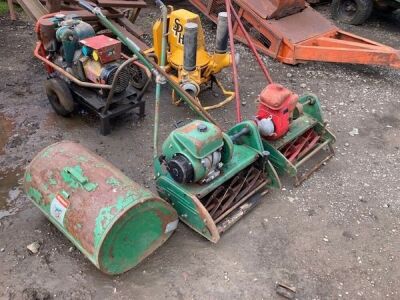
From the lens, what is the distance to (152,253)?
10.0ft

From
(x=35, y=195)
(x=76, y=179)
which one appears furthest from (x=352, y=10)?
(x=35, y=195)

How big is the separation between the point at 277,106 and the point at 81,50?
1.94 metres

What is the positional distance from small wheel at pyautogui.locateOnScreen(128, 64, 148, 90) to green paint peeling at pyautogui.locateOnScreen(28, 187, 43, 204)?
1.52m

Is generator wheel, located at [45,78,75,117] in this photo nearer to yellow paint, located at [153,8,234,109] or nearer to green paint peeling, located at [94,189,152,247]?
yellow paint, located at [153,8,234,109]

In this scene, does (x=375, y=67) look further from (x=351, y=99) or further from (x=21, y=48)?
(x=21, y=48)

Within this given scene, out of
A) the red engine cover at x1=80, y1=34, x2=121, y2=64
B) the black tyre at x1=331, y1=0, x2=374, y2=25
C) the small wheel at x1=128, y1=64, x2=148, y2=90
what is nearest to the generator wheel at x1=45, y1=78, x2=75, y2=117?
the red engine cover at x1=80, y1=34, x2=121, y2=64

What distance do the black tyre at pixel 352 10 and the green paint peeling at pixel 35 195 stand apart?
5781 millimetres

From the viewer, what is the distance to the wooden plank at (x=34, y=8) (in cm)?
497

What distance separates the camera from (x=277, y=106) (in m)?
3.38

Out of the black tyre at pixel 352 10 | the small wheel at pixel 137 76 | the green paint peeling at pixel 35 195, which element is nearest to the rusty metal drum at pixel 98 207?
the green paint peeling at pixel 35 195

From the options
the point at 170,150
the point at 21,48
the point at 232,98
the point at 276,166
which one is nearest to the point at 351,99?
the point at 232,98

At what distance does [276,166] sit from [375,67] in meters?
2.99

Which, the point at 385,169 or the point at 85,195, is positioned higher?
the point at 85,195

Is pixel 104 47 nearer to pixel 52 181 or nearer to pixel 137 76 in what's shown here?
pixel 137 76
